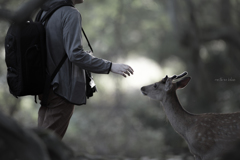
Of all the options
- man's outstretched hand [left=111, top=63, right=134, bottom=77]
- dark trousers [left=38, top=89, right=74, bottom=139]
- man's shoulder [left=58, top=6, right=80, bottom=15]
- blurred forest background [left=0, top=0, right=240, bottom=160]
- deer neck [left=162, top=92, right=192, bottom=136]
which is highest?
man's shoulder [left=58, top=6, right=80, bottom=15]

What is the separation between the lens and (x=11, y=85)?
11.3ft

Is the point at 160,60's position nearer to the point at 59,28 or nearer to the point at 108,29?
the point at 108,29

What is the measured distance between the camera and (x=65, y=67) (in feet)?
11.7

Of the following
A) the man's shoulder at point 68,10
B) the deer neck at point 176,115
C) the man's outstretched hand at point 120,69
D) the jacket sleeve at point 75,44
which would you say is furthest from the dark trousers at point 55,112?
the deer neck at point 176,115

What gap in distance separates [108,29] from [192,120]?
20.1 metres

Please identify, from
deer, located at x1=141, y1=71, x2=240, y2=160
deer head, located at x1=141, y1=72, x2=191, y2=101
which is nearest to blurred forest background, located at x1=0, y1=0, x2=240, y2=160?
deer head, located at x1=141, y1=72, x2=191, y2=101

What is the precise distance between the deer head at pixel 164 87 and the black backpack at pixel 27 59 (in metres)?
1.54

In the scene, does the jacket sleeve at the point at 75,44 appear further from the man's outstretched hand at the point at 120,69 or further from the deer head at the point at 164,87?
the deer head at the point at 164,87

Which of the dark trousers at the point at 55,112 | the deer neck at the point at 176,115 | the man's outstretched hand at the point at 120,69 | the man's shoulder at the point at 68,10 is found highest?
the man's shoulder at the point at 68,10

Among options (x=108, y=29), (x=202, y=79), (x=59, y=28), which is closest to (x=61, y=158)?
(x=59, y=28)

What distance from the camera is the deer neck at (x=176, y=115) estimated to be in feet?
13.8

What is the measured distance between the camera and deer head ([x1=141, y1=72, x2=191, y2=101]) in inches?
179

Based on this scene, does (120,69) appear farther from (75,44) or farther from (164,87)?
(164,87)

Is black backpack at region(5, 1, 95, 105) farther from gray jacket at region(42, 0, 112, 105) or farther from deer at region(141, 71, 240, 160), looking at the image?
deer at region(141, 71, 240, 160)
